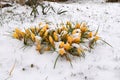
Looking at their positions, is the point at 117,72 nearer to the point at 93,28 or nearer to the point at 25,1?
the point at 93,28

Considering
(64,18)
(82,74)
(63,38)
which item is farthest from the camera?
(64,18)

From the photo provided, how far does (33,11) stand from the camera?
235 inches

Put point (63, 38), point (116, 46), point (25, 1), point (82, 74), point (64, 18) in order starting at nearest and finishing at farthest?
point (82, 74) → point (63, 38) → point (116, 46) → point (64, 18) → point (25, 1)

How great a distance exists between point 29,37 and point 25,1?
2528 millimetres

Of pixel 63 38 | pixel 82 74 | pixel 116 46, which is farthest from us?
pixel 116 46

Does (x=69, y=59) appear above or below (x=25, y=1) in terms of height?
below

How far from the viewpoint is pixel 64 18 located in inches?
241

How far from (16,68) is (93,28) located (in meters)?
2.17

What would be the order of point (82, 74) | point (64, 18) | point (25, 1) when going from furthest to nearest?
point (25, 1), point (64, 18), point (82, 74)

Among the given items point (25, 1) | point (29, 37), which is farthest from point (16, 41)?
point (25, 1)

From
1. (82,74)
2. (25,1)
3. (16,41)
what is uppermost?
(25,1)

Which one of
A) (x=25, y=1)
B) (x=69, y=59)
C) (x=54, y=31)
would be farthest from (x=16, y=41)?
(x=25, y=1)

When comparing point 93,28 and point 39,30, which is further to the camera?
point 93,28

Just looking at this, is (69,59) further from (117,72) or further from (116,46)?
(116,46)
